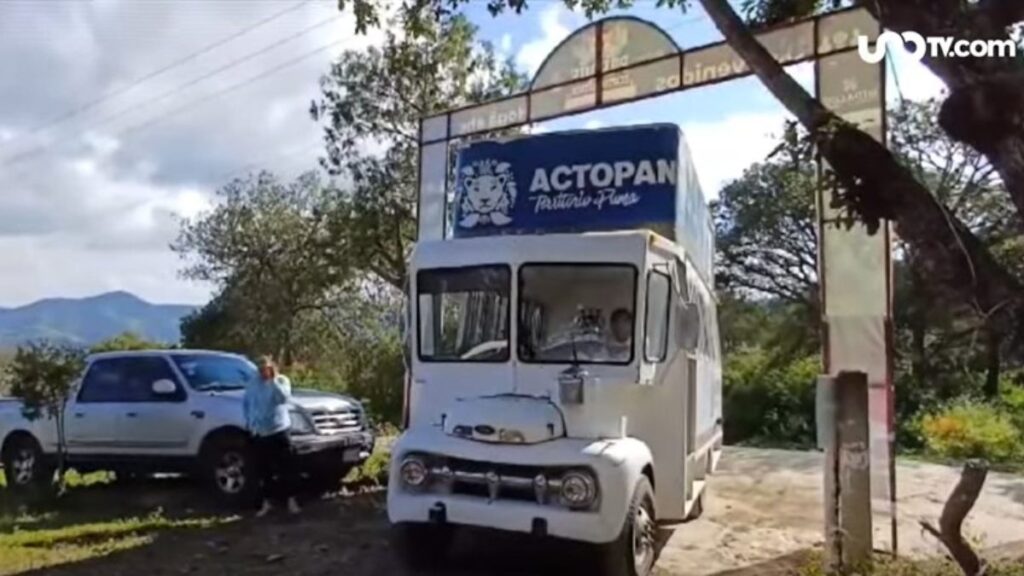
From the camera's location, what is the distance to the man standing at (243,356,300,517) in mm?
11695

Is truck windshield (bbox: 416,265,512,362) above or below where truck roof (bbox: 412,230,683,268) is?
below

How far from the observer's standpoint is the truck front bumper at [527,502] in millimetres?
7603

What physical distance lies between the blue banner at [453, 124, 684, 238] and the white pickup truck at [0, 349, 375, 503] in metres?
4.13

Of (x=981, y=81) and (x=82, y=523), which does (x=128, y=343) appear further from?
(x=981, y=81)

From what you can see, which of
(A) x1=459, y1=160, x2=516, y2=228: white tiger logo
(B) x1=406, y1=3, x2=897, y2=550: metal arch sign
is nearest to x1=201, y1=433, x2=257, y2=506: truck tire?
(B) x1=406, y1=3, x2=897, y2=550: metal arch sign

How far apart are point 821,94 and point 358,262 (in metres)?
18.3

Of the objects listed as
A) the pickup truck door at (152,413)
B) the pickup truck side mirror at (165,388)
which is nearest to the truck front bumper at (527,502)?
the pickup truck door at (152,413)

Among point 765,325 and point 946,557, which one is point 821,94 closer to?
point 946,557

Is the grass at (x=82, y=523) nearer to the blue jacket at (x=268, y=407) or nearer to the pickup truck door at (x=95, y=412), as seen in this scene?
the pickup truck door at (x=95, y=412)

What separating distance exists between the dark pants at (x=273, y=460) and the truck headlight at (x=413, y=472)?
13.1 ft

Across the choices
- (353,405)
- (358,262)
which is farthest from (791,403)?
(353,405)

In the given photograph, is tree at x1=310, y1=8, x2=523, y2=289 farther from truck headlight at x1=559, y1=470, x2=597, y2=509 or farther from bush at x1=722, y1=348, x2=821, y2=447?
truck headlight at x1=559, y1=470, x2=597, y2=509

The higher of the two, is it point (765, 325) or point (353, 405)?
point (765, 325)

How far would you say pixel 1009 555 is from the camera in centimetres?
874
